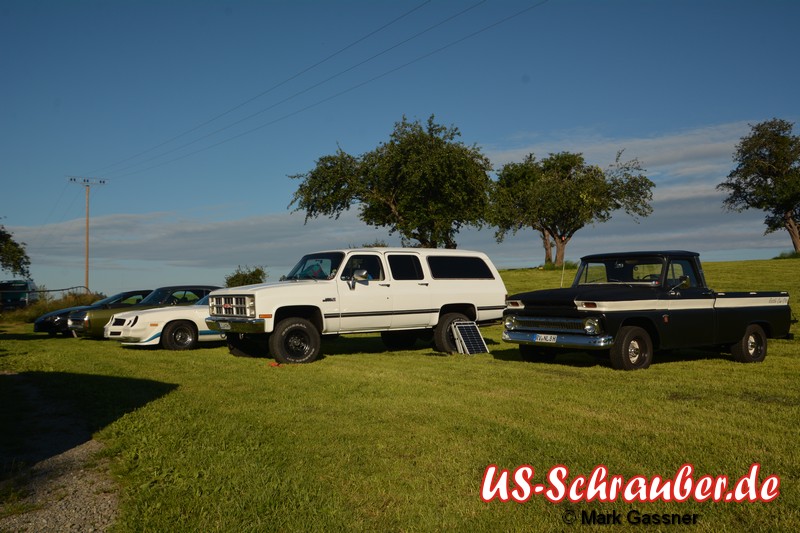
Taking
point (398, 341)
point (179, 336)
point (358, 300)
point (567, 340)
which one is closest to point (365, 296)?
point (358, 300)

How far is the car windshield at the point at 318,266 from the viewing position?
1428 cm

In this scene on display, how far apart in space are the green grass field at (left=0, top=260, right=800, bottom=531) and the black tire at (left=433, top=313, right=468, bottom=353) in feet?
8.02

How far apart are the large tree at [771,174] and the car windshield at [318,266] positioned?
4749 centimetres

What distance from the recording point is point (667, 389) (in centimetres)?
916

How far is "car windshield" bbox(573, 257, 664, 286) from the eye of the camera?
40.5 feet

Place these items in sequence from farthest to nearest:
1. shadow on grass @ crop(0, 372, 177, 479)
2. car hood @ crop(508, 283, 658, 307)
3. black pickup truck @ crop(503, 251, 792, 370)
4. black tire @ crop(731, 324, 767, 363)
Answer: black tire @ crop(731, 324, 767, 363) < car hood @ crop(508, 283, 658, 307) < black pickup truck @ crop(503, 251, 792, 370) < shadow on grass @ crop(0, 372, 177, 479)

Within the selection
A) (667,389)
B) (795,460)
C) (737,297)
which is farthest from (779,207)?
(795,460)

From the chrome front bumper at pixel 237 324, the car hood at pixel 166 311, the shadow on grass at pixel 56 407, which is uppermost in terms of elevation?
the car hood at pixel 166 311

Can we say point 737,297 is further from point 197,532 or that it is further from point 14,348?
point 14,348

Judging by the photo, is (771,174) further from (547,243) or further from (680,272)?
(680,272)

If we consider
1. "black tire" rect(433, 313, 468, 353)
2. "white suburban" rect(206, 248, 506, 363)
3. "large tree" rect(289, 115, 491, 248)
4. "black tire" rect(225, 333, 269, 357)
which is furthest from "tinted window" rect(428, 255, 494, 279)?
"large tree" rect(289, 115, 491, 248)

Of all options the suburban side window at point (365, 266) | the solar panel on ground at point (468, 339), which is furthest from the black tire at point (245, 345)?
the solar panel on ground at point (468, 339)

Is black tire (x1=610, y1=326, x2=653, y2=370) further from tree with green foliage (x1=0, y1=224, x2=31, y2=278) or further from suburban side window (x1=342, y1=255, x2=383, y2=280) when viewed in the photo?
tree with green foliage (x1=0, y1=224, x2=31, y2=278)

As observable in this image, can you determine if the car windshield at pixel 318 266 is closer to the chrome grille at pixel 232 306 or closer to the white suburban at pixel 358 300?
the white suburban at pixel 358 300
